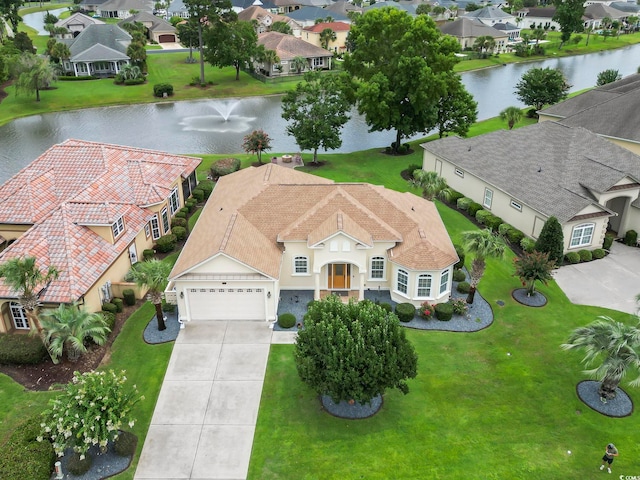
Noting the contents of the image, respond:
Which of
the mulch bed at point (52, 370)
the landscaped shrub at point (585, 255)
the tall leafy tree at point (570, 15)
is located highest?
the tall leafy tree at point (570, 15)

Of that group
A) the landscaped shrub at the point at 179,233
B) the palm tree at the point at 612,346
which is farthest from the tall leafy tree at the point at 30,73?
the palm tree at the point at 612,346

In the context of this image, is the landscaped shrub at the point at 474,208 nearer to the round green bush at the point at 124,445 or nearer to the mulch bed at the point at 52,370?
the mulch bed at the point at 52,370

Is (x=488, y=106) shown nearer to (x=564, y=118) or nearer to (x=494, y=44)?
(x=564, y=118)

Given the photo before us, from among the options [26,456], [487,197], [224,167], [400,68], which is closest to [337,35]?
[400,68]

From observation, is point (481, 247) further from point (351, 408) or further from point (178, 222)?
point (178, 222)

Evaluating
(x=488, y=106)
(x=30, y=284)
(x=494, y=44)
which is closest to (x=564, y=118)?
(x=488, y=106)
